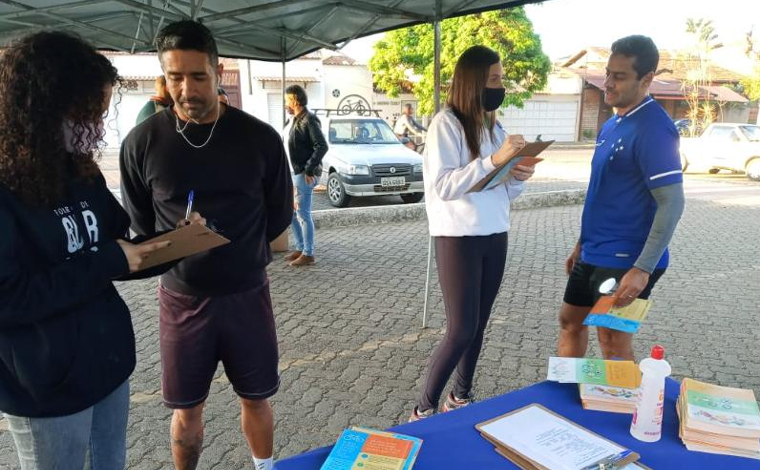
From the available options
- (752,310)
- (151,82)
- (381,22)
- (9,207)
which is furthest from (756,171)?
(151,82)

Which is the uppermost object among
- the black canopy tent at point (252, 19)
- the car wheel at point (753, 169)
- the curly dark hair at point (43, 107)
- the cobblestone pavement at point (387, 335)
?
the black canopy tent at point (252, 19)

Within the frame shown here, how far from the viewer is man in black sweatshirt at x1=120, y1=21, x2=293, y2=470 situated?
184 cm

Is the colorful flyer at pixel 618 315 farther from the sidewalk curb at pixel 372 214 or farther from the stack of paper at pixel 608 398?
the sidewalk curb at pixel 372 214

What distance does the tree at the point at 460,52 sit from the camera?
1878 centimetres

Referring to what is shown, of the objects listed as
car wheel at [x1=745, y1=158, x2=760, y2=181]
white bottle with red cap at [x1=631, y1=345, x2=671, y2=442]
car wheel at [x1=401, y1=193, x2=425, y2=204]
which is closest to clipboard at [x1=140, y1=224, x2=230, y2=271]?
white bottle with red cap at [x1=631, y1=345, x2=671, y2=442]

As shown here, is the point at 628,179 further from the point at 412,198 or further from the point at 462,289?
the point at 412,198

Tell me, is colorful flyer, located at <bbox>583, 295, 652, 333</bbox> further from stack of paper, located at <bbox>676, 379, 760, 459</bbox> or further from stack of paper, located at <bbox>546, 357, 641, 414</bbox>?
stack of paper, located at <bbox>676, 379, 760, 459</bbox>

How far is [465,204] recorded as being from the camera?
2.41m

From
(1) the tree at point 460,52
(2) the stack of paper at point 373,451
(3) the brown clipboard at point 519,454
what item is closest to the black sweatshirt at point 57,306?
(2) the stack of paper at point 373,451

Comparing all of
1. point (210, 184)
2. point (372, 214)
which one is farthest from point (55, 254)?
point (372, 214)

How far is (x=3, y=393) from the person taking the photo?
134 centimetres

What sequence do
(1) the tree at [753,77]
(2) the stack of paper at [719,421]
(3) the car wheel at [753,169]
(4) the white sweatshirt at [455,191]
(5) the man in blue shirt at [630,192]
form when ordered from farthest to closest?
1. (1) the tree at [753,77]
2. (3) the car wheel at [753,169]
3. (4) the white sweatshirt at [455,191]
4. (5) the man in blue shirt at [630,192]
5. (2) the stack of paper at [719,421]

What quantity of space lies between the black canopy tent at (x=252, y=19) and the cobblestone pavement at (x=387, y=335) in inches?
26.2

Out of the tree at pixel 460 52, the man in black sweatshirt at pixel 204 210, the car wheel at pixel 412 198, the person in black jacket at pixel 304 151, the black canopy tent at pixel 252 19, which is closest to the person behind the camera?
the man in black sweatshirt at pixel 204 210
